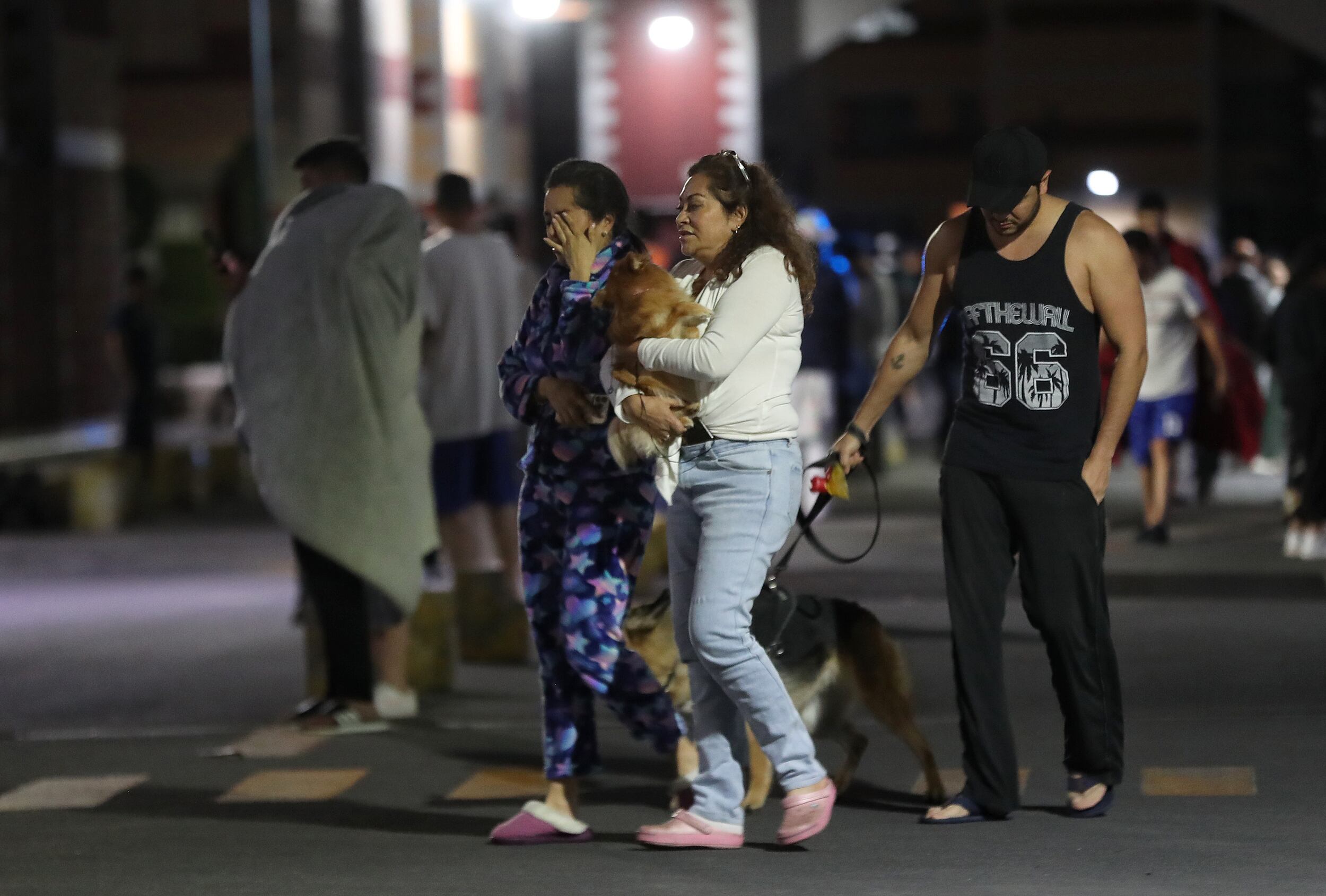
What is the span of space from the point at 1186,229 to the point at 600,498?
194 feet

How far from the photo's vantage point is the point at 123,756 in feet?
26.5

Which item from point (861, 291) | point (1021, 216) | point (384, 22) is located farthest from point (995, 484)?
point (861, 291)

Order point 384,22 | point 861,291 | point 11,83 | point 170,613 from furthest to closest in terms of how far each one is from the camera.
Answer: point 11,83 → point 861,291 → point 384,22 → point 170,613

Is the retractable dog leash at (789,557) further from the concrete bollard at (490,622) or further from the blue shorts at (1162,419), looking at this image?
the blue shorts at (1162,419)

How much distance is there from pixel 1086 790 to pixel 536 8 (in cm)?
1022

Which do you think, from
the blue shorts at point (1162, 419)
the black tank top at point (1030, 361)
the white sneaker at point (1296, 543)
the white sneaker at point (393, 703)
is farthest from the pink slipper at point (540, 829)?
the blue shorts at point (1162, 419)

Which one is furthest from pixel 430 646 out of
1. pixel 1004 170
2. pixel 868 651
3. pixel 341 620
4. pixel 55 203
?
pixel 55 203

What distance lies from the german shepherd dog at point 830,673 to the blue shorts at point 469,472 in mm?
3980

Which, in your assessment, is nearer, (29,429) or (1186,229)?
(29,429)

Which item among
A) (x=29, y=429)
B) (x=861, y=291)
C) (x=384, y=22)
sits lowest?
(x=29, y=429)

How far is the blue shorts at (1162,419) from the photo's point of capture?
42.2 feet

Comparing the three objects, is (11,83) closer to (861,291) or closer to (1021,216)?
(861,291)

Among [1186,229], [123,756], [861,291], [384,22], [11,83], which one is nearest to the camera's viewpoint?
[123,756]

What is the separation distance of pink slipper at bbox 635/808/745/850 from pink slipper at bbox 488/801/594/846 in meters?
0.27
